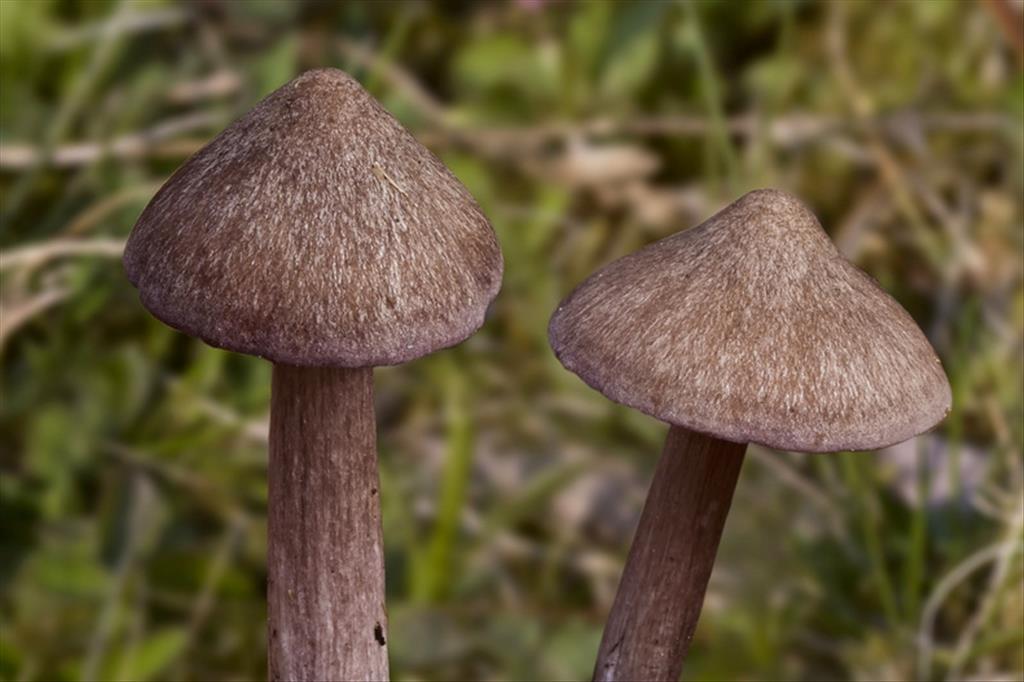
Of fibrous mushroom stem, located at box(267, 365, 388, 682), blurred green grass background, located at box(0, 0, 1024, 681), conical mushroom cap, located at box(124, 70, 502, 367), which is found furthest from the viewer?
blurred green grass background, located at box(0, 0, 1024, 681)

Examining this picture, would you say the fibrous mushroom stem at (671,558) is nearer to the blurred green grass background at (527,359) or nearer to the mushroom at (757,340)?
the mushroom at (757,340)

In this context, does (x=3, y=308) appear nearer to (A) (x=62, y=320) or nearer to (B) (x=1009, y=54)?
(A) (x=62, y=320)

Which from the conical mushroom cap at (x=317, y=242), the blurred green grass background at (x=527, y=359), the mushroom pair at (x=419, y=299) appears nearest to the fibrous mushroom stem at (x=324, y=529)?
the mushroom pair at (x=419, y=299)

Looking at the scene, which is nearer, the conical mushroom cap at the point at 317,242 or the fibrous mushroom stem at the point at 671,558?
the conical mushroom cap at the point at 317,242

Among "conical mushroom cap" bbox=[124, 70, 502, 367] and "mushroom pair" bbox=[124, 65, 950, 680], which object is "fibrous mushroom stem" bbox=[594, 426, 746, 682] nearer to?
"mushroom pair" bbox=[124, 65, 950, 680]

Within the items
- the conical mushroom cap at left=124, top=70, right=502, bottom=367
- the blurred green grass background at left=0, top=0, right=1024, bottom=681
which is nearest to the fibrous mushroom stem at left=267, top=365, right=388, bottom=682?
the conical mushroom cap at left=124, top=70, right=502, bottom=367

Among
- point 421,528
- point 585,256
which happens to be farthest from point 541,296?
point 421,528
